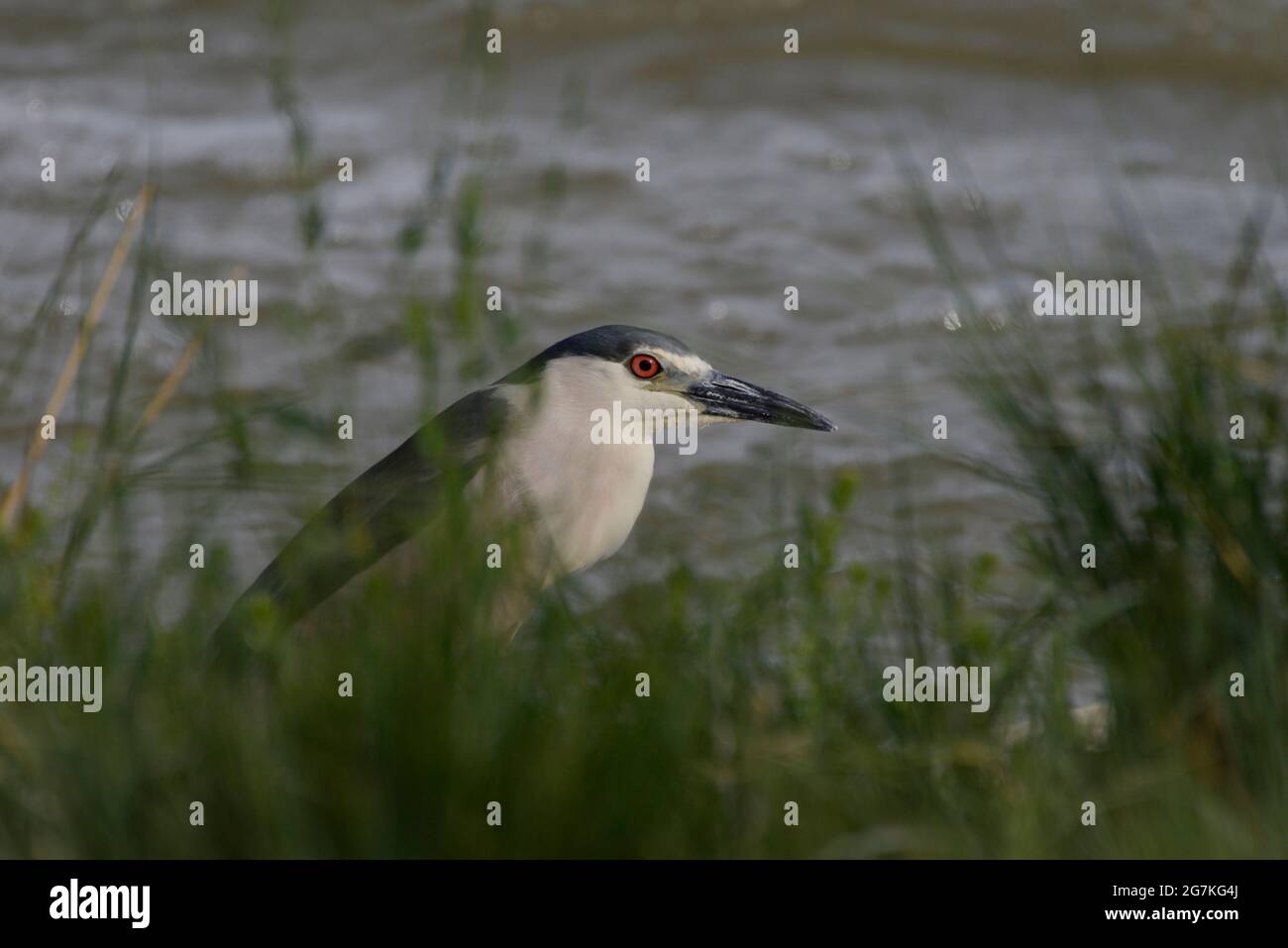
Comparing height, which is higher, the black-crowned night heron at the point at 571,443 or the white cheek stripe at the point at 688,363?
the white cheek stripe at the point at 688,363

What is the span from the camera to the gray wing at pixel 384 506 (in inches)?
165

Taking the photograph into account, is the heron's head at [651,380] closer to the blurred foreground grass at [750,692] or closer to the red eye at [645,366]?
the red eye at [645,366]

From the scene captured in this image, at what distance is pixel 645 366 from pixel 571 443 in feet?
1.31

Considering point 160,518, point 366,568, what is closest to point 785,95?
point 160,518

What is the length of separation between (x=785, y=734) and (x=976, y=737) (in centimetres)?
37

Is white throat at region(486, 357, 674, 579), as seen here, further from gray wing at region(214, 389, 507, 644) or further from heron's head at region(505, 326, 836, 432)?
gray wing at region(214, 389, 507, 644)

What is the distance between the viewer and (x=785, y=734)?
326cm

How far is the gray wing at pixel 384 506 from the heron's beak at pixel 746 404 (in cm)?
71

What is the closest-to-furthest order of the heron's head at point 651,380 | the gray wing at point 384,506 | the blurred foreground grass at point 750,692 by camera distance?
the blurred foreground grass at point 750,692, the gray wing at point 384,506, the heron's head at point 651,380

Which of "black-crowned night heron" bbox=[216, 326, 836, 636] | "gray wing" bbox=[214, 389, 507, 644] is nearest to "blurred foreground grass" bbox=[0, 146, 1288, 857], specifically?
"gray wing" bbox=[214, 389, 507, 644]

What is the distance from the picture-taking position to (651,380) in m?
5.64

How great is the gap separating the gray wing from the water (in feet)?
3.72

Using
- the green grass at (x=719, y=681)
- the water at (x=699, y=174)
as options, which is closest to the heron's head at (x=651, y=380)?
the water at (x=699, y=174)
